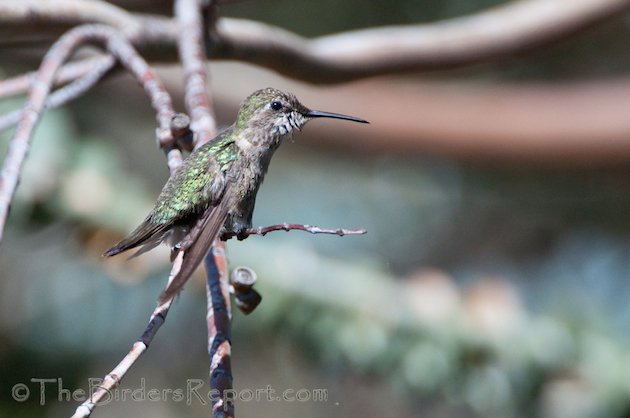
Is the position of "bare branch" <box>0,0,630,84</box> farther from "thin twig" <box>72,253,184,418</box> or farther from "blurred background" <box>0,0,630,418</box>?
"thin twig" <box>72,253,184,418</box>

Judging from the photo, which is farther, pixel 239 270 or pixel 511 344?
pixel 511 344

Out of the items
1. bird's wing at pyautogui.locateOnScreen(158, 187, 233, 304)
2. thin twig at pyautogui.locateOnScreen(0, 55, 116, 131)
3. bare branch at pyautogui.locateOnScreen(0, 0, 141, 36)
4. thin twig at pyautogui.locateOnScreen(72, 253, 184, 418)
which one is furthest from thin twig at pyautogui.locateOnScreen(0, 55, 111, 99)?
thin twig at pyautogui.locateOnScreen(72, 253, 184, 418)

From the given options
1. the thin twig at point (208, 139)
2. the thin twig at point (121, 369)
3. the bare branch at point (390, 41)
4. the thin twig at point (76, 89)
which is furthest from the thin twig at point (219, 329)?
the bare branch at point (390, 41)

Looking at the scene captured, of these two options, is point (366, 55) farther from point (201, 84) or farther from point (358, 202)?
point (358, 202)

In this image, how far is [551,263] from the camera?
546 centimetres

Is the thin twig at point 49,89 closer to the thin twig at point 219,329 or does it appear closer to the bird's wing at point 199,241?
the bird's wing at point 199,241

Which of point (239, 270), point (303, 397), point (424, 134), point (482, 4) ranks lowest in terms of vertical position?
point (239, 270)

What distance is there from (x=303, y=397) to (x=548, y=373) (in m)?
1.84

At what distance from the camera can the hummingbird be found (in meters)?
2.06

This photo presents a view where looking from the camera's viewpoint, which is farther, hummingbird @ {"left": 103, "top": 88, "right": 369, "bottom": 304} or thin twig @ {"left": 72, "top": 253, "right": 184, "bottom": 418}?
hummingbird @ {"left": 103, "top": 88, "right": 369, "bottom": 304}

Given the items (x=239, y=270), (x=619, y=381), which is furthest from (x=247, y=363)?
(x=239, y=270)

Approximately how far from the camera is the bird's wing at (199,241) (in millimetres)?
1561

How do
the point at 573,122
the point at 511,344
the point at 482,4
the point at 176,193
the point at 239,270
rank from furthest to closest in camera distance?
the point at 482,4, the point at 573,122, the point at 511,344, the point at 176,193, the point at 239,270

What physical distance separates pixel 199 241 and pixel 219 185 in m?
0.33
